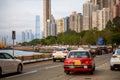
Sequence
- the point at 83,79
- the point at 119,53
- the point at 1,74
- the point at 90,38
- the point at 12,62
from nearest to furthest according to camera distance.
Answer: the point at 83,79 < the point at 1,74 < the point at 12,62 < the point at 119,53 < the point at 90,38

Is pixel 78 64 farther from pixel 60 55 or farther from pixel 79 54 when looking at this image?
pixel 60 55

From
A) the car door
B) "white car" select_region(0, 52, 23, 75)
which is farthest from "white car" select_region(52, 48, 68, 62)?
the car door

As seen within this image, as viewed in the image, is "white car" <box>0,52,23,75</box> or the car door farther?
the car door

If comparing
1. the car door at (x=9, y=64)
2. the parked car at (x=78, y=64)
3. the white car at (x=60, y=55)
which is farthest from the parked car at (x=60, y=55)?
the parked car at (x=78, y=64)

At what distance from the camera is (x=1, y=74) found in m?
17.1

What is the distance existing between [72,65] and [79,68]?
1.43 feet

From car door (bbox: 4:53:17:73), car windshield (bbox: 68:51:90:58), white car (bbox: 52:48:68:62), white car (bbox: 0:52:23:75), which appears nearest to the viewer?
white car (bbox: 0:52:23:75)

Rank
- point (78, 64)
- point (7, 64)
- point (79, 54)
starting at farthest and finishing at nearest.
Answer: point (79, 54)
point (78, 64)
point (7, 64)

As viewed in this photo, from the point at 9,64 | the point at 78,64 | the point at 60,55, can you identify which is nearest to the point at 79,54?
the point at 78,64

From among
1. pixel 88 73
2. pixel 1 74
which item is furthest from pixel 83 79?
pixel 1 74

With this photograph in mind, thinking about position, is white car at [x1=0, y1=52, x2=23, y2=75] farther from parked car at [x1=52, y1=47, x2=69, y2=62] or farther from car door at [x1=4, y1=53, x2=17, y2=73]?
parked car at [x1=52, y1=47, x2=69, y2=62]

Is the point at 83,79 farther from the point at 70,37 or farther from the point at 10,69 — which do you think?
the point at 70,37

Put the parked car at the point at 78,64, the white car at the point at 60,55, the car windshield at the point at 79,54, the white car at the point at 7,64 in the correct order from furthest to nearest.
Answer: the white car at the point at 60,55
the car windshield at the point at 79,54
the parked car at the point at 78,64
the white car at the point at 7,64

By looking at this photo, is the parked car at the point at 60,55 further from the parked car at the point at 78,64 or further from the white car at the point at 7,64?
the parked car at the point at 78,64
